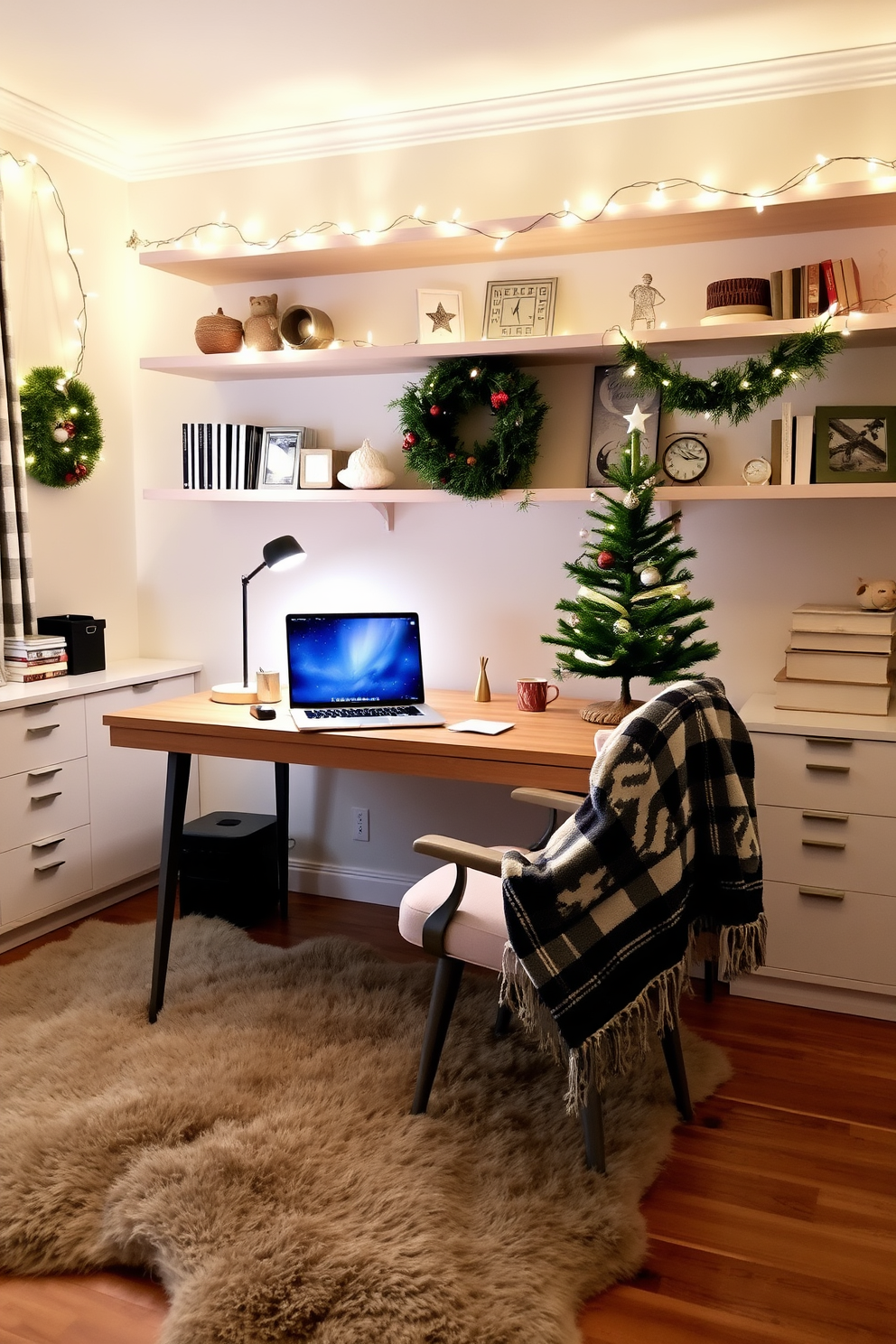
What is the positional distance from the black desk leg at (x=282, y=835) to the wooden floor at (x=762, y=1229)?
1.47 meters

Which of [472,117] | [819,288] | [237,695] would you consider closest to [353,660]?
[237,695]

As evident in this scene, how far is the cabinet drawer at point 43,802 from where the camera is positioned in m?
3.06

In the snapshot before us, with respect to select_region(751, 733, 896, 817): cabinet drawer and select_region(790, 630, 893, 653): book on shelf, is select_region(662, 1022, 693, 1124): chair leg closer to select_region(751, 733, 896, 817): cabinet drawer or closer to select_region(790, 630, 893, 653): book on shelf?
select_region(751, 733, 896, 817): cabinet drawer

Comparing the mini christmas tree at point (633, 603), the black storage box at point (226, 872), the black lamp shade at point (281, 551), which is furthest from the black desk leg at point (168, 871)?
the mini christmas tree at point (633, 603)

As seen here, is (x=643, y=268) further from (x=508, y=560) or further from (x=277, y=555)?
(x=277, y=555)

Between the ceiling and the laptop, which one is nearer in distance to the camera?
the ceiling

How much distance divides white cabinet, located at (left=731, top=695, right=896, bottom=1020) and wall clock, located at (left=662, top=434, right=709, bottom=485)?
733 mm

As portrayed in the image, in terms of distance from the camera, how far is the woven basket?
3.32m

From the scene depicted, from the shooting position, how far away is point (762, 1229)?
6.31 feet

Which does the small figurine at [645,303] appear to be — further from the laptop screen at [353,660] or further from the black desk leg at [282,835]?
the black desk leg at [282,835]

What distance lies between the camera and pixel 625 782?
1.77 meters

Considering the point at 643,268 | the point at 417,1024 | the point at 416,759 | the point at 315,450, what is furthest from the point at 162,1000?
the point at 643,268

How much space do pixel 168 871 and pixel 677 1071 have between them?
52.2 inches

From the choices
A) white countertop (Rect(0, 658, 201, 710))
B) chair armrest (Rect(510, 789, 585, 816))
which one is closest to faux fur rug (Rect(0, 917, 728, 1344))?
chair armrest (Rect(510, 789, 585, 816))
